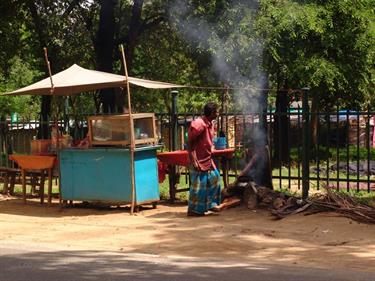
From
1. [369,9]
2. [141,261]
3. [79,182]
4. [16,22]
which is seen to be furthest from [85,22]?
[141,261]

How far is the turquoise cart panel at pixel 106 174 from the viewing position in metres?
10.6

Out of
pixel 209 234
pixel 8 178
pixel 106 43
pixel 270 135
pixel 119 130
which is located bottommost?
pixel 209 234

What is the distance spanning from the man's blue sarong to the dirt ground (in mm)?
215

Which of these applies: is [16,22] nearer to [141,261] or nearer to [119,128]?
[119,128]

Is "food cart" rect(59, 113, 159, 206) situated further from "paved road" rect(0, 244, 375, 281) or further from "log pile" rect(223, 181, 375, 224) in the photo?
"paved road" rect(0, 244, 375, 281)

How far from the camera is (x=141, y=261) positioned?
723 cm

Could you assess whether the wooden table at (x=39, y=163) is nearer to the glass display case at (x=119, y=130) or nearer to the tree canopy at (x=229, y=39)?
the glass display case at (x=119, y=130)

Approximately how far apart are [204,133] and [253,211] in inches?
62.6

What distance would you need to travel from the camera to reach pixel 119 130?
421 inches

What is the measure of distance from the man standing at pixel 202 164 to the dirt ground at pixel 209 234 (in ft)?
0.89

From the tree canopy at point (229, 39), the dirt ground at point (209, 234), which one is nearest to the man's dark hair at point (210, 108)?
the dirt ground at point (209, 234)

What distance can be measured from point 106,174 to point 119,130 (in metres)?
0.78

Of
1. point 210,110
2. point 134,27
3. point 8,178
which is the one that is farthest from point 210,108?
point 134,27

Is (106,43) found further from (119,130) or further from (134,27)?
(119,130)
